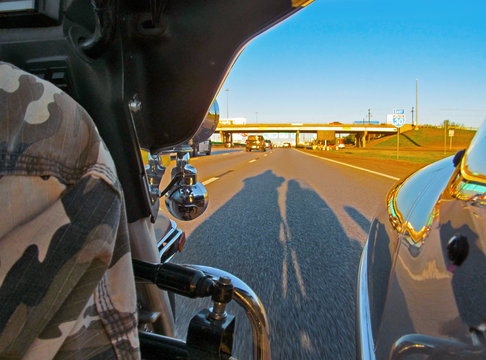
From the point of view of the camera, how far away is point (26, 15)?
30.3 inches

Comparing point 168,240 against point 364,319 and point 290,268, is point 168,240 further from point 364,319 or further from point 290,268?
point 290,268

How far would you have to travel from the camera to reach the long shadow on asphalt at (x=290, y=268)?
1.97 m

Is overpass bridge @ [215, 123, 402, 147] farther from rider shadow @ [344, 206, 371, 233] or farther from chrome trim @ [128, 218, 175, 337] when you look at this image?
chrome trim @ [128, 218, 175, 337]

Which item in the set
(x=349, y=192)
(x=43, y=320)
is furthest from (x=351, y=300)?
(x=349, y=192)

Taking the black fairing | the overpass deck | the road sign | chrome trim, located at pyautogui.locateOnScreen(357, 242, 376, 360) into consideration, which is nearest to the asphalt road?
chrome trim, located at pyautogui.locateOnScreen(357, 242, 376, 360)

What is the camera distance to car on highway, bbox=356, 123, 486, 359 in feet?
2.33

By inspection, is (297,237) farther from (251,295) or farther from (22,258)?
(22,258)

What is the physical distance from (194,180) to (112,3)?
74 cm

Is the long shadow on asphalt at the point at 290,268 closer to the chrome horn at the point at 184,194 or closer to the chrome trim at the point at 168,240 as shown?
the chrome trim at the point at 168,240

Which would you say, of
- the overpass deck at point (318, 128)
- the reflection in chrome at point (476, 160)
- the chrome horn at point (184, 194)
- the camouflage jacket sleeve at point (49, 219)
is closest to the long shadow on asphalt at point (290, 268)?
the chrome horn at point (184, 194)

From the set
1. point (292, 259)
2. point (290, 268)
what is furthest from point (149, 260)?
point (292, 259)

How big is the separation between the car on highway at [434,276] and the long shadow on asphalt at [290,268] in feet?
2.66

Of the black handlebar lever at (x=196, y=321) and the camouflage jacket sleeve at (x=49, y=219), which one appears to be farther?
the black handlebar lever at (x=196, y=321)

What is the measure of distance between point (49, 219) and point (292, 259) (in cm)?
303
